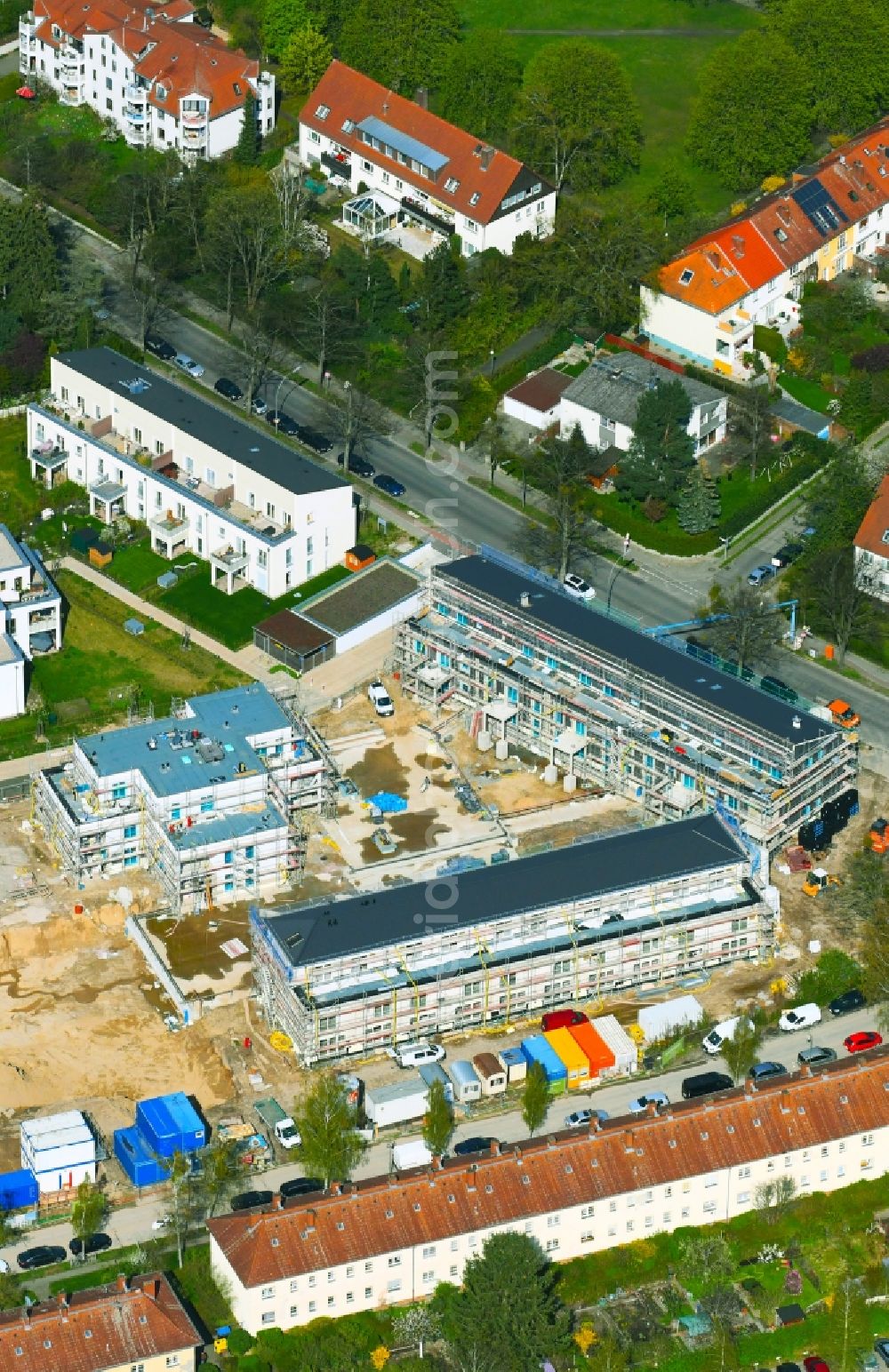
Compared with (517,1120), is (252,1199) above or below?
below

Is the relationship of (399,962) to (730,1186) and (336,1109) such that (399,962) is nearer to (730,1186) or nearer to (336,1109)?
(336,1109)

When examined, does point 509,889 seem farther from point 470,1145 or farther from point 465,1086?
point 470,1145

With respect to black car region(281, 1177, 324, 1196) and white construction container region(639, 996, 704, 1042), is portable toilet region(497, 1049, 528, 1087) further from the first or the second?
black car region(281, 1177, 324, 1196)

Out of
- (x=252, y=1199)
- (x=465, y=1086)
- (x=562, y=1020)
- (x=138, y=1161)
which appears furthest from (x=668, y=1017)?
(x=138, y=1161)

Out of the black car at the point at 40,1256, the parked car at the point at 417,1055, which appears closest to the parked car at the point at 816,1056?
the parked car at the point at 417,1055

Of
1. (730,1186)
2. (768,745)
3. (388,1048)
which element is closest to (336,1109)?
(388,1048)
